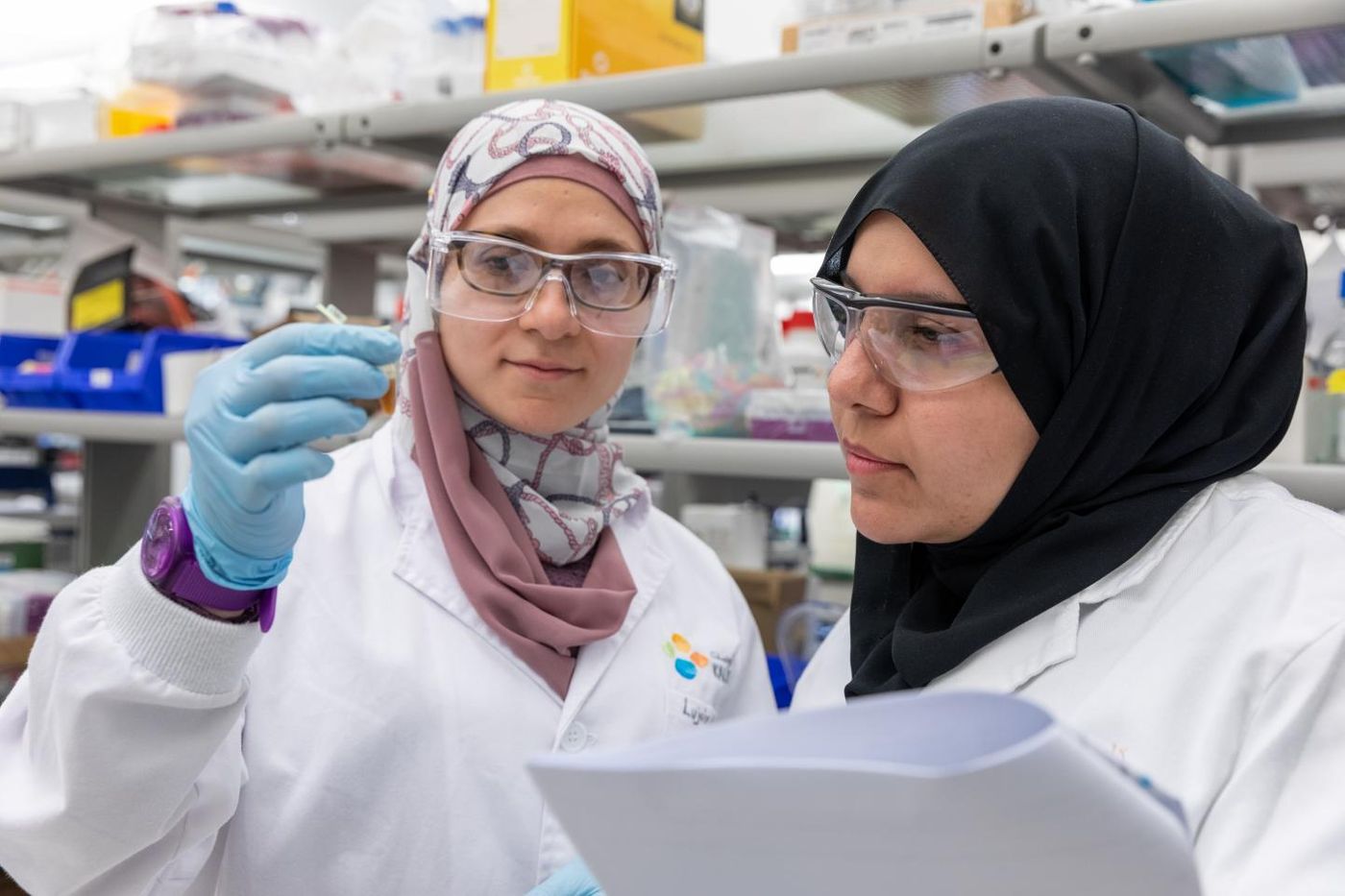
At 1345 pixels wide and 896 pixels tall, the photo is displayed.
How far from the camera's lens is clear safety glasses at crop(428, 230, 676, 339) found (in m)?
1.35

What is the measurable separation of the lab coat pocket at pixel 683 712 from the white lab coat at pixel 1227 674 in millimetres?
384

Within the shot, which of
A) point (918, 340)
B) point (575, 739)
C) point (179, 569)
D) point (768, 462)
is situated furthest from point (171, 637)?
point (768, 462)

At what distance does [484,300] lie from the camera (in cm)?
136

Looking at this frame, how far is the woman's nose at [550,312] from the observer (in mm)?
1333

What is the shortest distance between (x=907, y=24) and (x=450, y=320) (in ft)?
2.54

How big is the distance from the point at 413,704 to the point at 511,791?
0.14m

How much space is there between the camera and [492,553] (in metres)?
1.34

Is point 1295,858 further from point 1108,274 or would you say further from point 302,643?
point 302,643

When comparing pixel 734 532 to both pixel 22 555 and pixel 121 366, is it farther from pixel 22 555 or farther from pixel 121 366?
pixel 22 555

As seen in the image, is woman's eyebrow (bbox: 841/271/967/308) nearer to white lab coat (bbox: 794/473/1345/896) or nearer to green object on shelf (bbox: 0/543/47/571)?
white lab coat (bbox: 794/473/1345/896)

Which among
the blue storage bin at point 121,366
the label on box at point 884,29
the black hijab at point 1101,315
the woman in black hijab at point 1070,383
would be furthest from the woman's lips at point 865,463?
the blue storage bin at point 121,366

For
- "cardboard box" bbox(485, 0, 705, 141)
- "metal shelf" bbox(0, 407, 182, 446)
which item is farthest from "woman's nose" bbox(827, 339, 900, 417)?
"metal shelf" bbox(0, 407, 182, 446)

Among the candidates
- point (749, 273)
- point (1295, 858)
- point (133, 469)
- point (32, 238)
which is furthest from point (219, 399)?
point (32, 238)

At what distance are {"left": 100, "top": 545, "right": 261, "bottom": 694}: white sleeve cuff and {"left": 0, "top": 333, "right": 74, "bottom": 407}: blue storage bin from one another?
5.49ft
